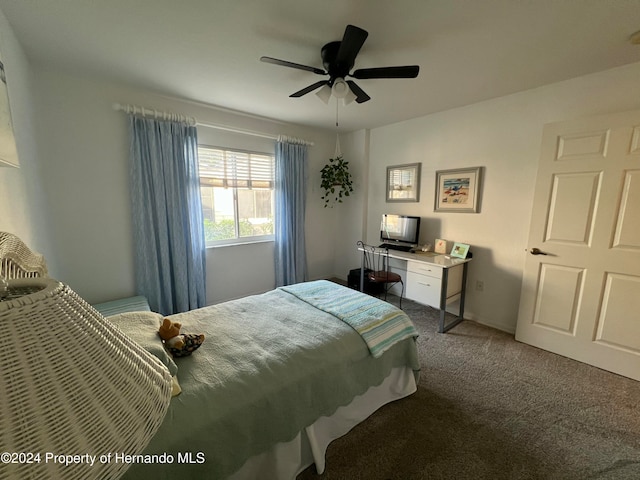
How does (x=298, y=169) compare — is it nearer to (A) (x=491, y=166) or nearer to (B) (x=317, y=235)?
(B) (x=317, y=235)

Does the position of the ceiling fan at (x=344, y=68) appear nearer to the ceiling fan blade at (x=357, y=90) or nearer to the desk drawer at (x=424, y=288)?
the ceiling fan blade at (x=357, y=90)

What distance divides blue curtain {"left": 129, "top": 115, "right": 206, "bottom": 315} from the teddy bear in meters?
1.66

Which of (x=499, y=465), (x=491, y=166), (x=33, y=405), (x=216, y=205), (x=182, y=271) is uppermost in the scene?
(x=491, y=166)

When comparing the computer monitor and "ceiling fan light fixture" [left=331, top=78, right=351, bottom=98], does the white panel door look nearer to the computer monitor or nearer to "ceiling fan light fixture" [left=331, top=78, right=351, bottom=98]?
the computer monitor

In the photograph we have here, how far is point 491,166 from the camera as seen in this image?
2.86 m

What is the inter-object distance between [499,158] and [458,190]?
51 centimetres

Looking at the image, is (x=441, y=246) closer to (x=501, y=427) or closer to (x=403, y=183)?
(x=403, y=183)

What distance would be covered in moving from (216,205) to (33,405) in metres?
3.24

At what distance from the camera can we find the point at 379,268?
4.02 meters

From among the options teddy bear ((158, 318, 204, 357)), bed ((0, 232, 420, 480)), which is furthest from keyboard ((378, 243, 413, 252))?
teddy bear ((158, 318, 204, 357))

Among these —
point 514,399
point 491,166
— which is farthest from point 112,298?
point 491,166

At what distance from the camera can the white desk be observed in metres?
2.74

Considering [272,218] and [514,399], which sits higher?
[272,218]

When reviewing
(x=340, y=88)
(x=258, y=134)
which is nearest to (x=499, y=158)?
(x=340, y=88)
